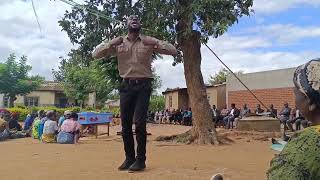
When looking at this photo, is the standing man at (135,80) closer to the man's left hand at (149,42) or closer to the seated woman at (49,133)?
the man's left hand at (149,42)

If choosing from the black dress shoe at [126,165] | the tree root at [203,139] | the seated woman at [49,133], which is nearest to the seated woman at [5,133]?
the seated woman at [49,133]

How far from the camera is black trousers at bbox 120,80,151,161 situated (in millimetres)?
5922

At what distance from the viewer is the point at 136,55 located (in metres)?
6.08

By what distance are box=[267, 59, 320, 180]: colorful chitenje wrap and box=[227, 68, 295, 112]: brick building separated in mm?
22681

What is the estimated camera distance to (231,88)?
1233 inches

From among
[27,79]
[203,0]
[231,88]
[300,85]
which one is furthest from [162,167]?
[27,79]

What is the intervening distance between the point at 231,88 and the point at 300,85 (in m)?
29.5

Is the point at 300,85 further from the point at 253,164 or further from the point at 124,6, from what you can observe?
the point at 124,6

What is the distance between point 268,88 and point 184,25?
16071mm

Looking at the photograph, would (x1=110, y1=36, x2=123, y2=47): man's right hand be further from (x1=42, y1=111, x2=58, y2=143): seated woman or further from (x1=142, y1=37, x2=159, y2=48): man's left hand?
(x1=42, y1=111, x2=58, y2=143): seated woman

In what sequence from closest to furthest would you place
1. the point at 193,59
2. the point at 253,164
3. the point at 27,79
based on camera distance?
1. the point at 253,164
2. the point at 193,59
3. the point at 27,79

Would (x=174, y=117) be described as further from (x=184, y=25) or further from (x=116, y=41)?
(x=116, y=41)

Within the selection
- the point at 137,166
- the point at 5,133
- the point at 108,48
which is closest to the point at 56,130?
the point at 5,133

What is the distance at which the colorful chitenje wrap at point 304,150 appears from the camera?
183cm
